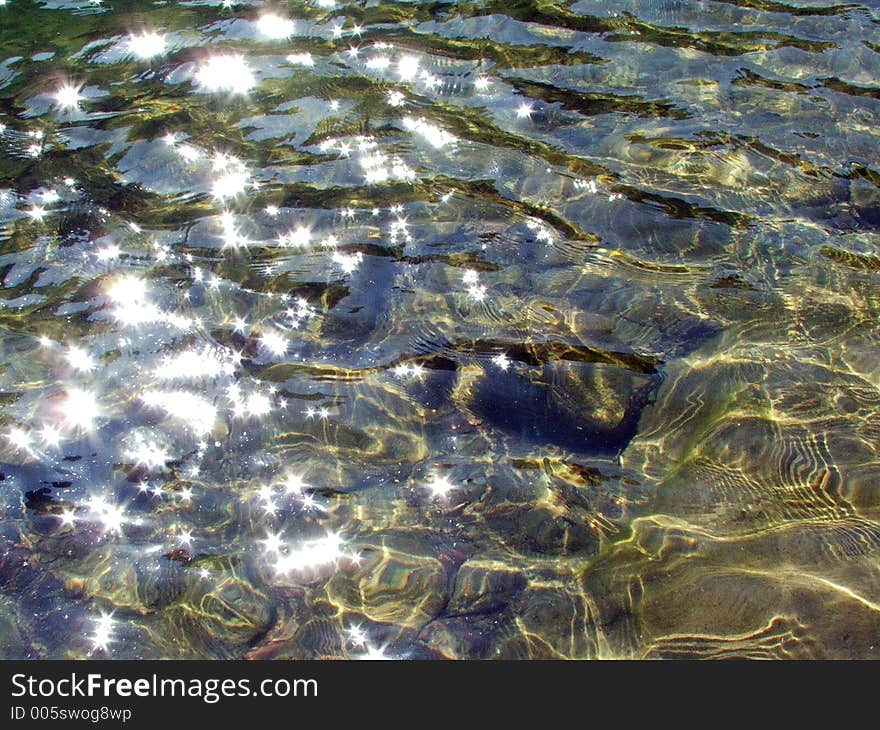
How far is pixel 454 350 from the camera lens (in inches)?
177

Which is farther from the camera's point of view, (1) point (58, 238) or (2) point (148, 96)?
(2) point (148, 96)

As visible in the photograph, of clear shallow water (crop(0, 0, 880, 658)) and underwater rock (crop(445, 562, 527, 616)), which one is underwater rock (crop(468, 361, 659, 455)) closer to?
clear shallow water (crop(0, 0, 880, 658))

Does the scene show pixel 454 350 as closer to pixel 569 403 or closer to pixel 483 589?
pixel 569 403

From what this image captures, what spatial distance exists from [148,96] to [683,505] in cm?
668

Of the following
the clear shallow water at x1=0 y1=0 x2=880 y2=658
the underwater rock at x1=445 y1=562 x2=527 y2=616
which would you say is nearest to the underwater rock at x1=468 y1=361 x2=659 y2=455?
the clear shallow water at x1=0 y1=0 x2=880 y2=658

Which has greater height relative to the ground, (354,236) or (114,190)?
(114,190)

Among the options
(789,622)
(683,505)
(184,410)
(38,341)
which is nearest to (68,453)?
(184,410)

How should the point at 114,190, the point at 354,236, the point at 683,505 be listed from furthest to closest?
the point at 114,190
the point at 354,236
the point at 683,505

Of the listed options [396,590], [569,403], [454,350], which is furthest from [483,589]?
→ [454,350]

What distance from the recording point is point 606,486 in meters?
3.82

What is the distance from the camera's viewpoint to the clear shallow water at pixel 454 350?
11.2 feet

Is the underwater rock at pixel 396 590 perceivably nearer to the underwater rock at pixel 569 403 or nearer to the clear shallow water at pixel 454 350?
the clear shallow water at pixel 454 350

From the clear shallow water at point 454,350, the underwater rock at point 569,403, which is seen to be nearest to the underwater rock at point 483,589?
the clear shallow water at point 454,350

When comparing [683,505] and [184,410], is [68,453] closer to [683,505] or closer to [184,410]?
[184,410]
